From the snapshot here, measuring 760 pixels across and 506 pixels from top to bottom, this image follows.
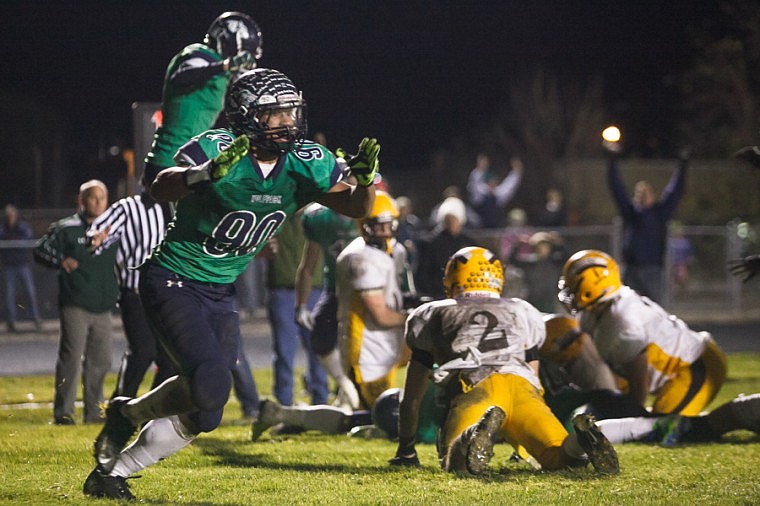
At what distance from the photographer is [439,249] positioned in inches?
522

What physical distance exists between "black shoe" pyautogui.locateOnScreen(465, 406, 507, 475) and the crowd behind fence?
12.0 meters

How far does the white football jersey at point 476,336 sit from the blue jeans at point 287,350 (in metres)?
3.18

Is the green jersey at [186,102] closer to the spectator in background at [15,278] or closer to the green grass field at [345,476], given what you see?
the green grass field at [345,476]

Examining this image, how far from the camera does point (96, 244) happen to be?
8.20m

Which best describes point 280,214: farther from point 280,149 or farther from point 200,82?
point 200,82

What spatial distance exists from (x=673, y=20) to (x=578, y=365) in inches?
1230

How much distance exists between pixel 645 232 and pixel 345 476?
729 cm

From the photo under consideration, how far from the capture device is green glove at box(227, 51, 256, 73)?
7.62 meters

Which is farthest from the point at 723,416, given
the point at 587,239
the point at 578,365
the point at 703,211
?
the point at 703,211

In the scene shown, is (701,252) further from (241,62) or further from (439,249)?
(241,62)

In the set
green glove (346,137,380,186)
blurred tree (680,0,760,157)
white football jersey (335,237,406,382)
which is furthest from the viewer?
blurred tree (680,0,760,157)

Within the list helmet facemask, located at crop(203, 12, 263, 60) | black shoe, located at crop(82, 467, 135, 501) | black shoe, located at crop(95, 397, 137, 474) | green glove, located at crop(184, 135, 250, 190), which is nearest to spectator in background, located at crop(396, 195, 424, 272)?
helmet facemask, located at crop(203, 12, 263, 60)

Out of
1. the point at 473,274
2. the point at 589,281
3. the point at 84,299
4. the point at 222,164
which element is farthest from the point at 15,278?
the point at 222,164

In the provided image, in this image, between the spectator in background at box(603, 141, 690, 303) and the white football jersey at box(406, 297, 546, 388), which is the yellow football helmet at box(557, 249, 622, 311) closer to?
the white football jersey at box(406, 297, 546, 388)
